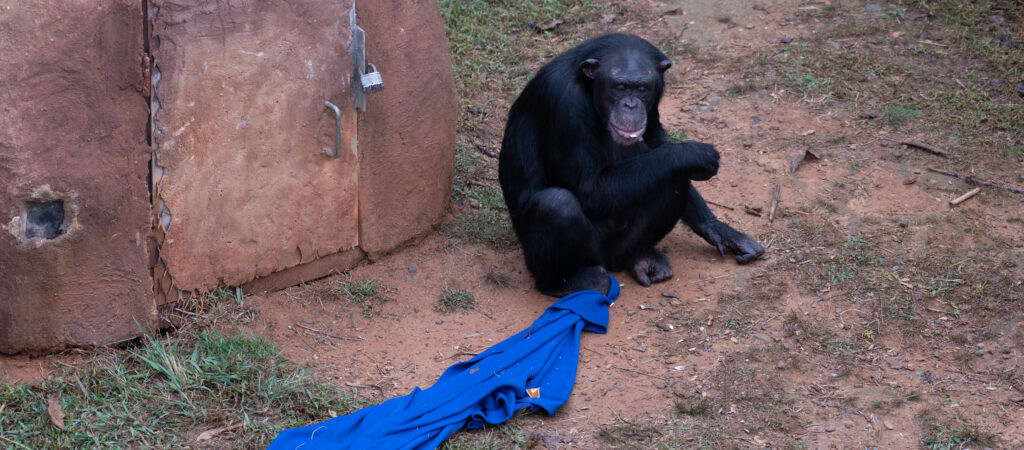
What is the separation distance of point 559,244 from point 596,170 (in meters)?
0.46

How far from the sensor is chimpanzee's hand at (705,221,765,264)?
18.8ft

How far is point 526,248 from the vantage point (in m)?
5.49

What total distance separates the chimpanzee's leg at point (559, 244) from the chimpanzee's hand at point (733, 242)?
0.76 metres

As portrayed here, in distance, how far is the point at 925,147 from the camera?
22.4 ft

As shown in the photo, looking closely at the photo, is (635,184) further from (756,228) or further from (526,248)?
(756,228)

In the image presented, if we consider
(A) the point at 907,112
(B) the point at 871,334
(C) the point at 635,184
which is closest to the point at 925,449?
(B) the point at 871,334

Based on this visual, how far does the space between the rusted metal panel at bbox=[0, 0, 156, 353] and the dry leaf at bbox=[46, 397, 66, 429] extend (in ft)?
1.25

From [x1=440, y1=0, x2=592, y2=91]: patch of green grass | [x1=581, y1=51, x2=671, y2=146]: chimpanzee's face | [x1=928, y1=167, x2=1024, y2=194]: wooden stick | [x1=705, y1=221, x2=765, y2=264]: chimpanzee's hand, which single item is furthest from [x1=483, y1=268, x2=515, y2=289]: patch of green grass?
[x1=928, y1=167, x2=1024, y2=194]: wooden stick

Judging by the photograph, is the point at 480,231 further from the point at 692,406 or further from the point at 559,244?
the point at 692,406

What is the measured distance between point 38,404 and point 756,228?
418 centimetres

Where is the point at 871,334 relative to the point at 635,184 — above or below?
below

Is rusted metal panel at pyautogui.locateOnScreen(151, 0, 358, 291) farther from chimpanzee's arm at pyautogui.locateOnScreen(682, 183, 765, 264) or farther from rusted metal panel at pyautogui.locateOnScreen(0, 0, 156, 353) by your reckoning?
chimpanzee's arm at pyautogui.locateOnScreen(682, 183, 765, 264)

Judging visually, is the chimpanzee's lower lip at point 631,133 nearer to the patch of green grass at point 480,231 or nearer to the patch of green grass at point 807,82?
the patch of green grass at point 480,231

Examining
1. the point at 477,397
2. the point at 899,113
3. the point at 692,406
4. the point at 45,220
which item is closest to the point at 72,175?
the point at 45,220
